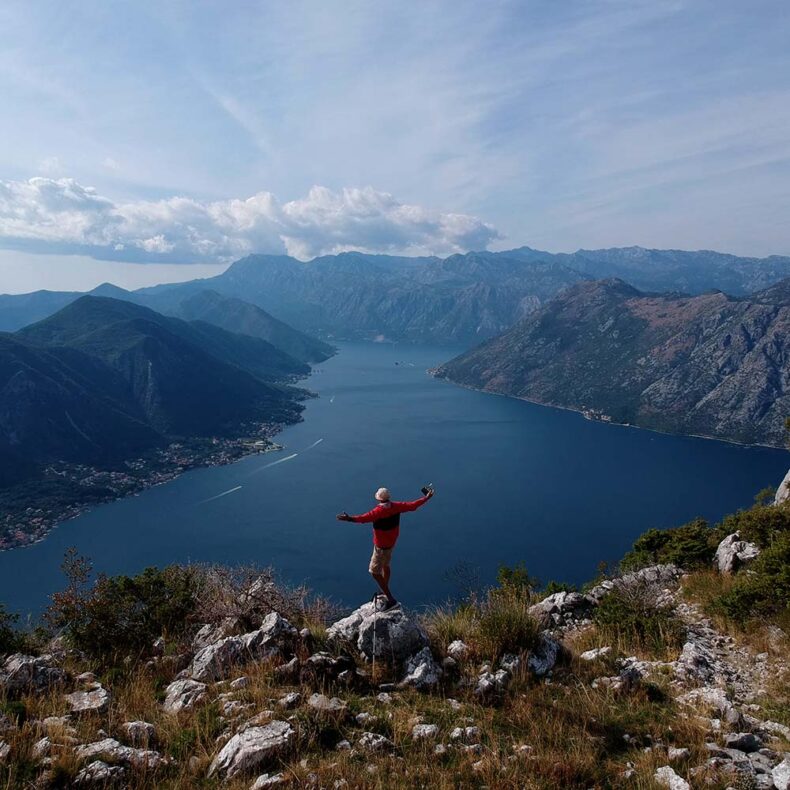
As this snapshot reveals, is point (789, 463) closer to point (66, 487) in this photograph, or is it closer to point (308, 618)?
point (308, 618)

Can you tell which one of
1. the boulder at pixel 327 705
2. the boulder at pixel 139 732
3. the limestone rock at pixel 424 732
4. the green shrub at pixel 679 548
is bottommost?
the green shrub at pixel 679 548

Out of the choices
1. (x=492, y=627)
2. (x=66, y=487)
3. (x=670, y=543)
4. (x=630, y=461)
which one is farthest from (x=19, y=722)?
(x=630, y=461)

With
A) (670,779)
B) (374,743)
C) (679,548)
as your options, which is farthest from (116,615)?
(679,548)

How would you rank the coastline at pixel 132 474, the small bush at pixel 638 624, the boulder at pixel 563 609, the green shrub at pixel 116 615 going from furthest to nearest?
the coastline at pixel 132 474 < the boulder at pixel 563 609 < the small bush at pixel 638 624 < the green shrub at pixel 116 615

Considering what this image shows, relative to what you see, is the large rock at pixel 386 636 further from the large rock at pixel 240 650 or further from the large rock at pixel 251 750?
the large rock at pixel 251 750

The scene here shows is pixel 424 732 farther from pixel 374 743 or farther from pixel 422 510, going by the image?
pixel 422 510

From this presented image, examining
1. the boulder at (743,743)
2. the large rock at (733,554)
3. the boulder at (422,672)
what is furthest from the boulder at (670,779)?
the large rock at (733,554)

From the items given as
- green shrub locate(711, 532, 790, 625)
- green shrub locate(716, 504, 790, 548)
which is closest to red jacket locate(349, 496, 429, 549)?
green shrub locate(711, 532, 790, 625)
